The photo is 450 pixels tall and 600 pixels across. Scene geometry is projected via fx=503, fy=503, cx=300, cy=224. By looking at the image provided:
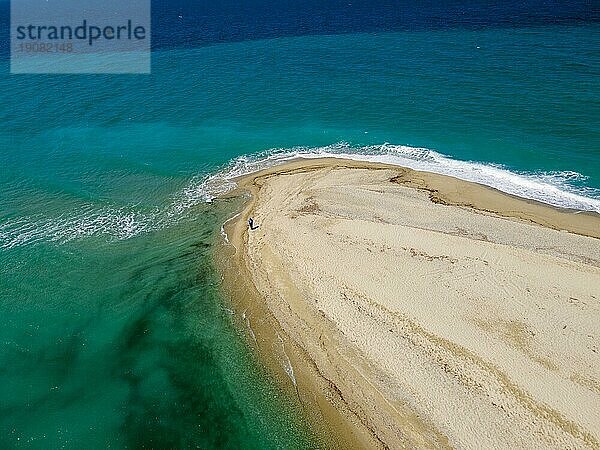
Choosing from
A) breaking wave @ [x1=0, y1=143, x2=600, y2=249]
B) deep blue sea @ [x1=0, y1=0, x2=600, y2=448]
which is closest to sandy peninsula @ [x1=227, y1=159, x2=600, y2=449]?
breaking wave @ [x1=0, y1=143, x2=600, y2=249]

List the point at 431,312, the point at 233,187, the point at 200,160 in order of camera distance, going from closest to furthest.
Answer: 1. the point at 431,312
2. the point at 233,187
3. the point at 200,160

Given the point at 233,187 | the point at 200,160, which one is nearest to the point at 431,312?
the point at 233,187

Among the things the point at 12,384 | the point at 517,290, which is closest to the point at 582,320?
the point at 517,290

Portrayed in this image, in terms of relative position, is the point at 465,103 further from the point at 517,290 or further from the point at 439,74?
the point at 517,290

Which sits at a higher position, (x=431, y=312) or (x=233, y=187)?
(x=233, y=187)

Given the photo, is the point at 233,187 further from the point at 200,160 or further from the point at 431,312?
the point at 431,312

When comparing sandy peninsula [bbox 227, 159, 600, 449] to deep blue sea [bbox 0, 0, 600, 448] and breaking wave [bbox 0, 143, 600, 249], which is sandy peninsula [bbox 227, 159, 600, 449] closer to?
breaking wave [bbox 0, 143, 600, 249]
